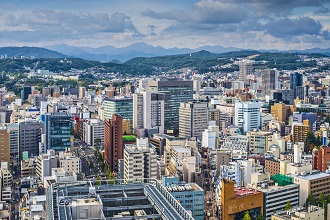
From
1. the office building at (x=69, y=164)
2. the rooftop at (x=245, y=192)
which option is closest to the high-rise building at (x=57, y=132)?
the office building at (x=69, y=164)

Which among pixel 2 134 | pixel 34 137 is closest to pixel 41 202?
pixel 2 134

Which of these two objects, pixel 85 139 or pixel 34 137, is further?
pixel 85 139

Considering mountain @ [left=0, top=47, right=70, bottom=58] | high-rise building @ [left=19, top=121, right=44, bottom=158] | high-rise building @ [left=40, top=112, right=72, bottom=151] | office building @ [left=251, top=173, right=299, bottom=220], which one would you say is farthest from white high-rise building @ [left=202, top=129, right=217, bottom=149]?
mountain @ [left=0, top=47, right=70, bottom=58]

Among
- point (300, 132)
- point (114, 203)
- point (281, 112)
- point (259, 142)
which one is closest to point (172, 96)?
point (281, 112)

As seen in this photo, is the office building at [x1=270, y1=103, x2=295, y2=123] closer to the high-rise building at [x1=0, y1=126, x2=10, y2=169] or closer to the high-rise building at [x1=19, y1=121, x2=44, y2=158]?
the high-rise building at [x1=19, y1=121, x2=44, y2=158]

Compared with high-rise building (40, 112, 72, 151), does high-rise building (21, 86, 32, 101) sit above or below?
above

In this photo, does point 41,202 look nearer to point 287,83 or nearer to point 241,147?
point 241,147

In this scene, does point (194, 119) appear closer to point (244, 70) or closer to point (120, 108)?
point (120, 108)
